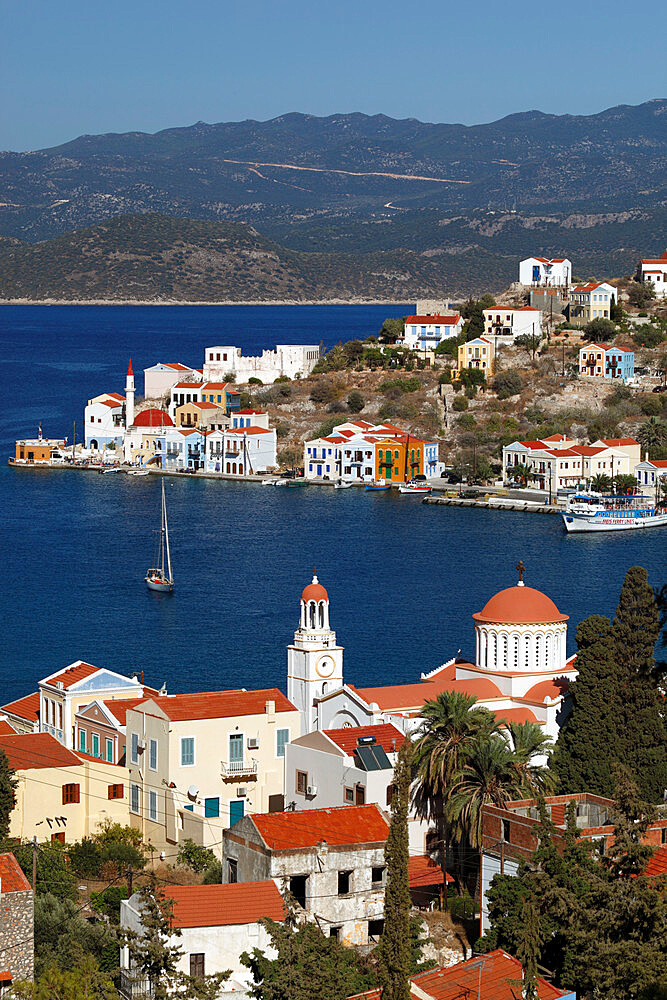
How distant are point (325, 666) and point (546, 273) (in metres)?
80.8

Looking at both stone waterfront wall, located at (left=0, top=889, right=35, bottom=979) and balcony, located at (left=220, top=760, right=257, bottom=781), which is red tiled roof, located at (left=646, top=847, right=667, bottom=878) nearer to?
stone waterfront wall, located at (left=0, top=889, right=35, bottom=979)

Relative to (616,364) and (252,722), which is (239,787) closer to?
(252,722)

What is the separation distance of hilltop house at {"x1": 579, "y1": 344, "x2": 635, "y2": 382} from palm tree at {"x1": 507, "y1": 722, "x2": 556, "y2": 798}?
70.5 meters

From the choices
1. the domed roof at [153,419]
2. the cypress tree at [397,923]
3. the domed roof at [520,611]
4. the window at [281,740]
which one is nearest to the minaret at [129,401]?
the domed roof at [153,419]

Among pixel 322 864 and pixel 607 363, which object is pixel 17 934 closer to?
pixel 322 864

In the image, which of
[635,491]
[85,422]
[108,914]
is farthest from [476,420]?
[108,914]

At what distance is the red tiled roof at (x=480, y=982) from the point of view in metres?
17.8

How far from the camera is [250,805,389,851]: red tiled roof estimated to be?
67.9ft

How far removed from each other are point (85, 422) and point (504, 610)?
72950 millimetres

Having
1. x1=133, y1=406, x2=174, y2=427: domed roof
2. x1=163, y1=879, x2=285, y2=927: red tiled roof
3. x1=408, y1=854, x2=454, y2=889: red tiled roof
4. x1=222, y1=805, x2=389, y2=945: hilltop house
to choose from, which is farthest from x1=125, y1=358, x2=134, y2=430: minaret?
x1=163, y1=879, x2=285, y2=927: red tiled roof

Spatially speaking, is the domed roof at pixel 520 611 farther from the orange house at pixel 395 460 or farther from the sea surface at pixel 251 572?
the orange house at pixel 395 460

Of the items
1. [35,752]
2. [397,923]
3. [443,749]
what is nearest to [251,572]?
[35,752]

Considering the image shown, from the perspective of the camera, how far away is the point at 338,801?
80.5ft

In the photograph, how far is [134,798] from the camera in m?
26.5
